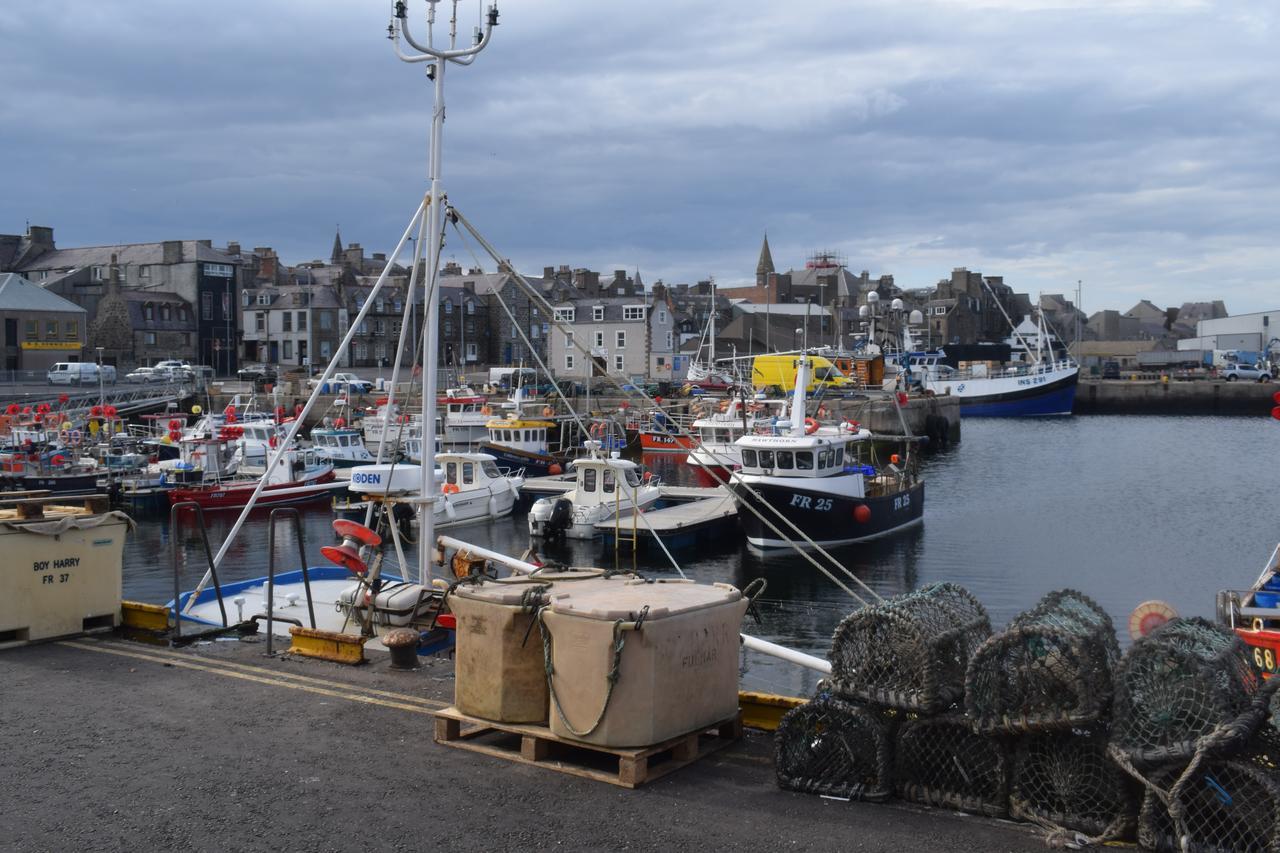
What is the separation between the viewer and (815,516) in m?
30.6

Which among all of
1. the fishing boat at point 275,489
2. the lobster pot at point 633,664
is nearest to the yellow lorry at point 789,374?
the fishing boat at point 275,489

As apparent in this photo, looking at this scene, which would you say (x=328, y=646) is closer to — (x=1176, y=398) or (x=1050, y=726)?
(x=1050, y=726)

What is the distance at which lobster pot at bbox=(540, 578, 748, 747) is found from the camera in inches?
261

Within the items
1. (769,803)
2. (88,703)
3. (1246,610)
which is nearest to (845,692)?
(769,803)

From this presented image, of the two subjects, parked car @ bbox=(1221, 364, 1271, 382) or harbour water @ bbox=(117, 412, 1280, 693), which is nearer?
harbour water @ bbox=(117, 412, 1280, 693)

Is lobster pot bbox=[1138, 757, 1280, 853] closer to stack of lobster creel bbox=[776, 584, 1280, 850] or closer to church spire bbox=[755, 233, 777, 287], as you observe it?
stack of lobster creel bbox=[776, 584, 1280, 850]

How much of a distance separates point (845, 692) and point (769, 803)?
2.63ft

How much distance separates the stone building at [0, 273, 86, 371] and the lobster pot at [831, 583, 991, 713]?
73.3 metres

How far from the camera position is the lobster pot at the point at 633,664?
662 centimetres

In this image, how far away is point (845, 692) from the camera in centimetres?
668

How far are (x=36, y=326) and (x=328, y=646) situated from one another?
7006cm

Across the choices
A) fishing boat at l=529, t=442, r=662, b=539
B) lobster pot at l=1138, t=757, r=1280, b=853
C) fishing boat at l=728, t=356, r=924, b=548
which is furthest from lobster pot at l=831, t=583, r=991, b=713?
fishing boat at l=529, t=442, r=662, b=539

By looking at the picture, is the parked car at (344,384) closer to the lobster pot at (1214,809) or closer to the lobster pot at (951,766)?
the lobster pot at (951,766)

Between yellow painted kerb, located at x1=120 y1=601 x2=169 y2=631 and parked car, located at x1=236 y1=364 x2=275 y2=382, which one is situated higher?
parked car, located at x1=236 y1=364 x2=275 y2=382
